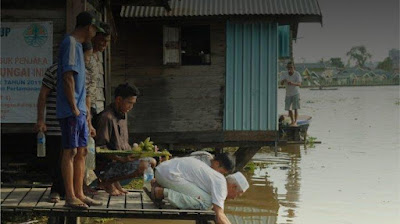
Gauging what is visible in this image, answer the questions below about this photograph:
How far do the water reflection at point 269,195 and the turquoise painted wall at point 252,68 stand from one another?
4.16 feet

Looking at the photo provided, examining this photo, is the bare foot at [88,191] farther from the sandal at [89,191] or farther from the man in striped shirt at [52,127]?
the man in striped shirt at [52,127]

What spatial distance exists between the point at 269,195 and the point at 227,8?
339cm

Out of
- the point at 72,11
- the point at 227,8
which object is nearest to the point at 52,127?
the point at 72,11

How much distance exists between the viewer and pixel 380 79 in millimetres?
123125

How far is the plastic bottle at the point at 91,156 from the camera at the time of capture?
6.86m

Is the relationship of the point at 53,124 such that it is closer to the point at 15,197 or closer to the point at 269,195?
the point at 15,197

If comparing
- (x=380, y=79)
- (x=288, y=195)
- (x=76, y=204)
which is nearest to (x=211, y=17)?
(x=288, y=195)

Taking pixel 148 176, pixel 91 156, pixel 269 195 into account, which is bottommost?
pixel 269 195

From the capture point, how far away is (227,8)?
11.4 m

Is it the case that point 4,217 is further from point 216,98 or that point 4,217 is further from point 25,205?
point 216,98

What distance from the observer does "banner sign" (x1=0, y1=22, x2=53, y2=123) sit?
812 centimetres

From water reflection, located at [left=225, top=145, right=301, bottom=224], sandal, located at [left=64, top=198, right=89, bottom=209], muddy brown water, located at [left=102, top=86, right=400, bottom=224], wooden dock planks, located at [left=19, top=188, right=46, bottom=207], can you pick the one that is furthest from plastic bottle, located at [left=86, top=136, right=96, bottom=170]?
water reflection, located at [left=225, top=145, right=301, bottom=224]

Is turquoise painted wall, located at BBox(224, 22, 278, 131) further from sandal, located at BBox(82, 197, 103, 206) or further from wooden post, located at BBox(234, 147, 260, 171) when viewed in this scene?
→ sandal, located at BBox(82, 197, 103, 206)

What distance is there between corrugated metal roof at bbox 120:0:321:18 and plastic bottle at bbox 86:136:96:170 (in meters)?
4.63
